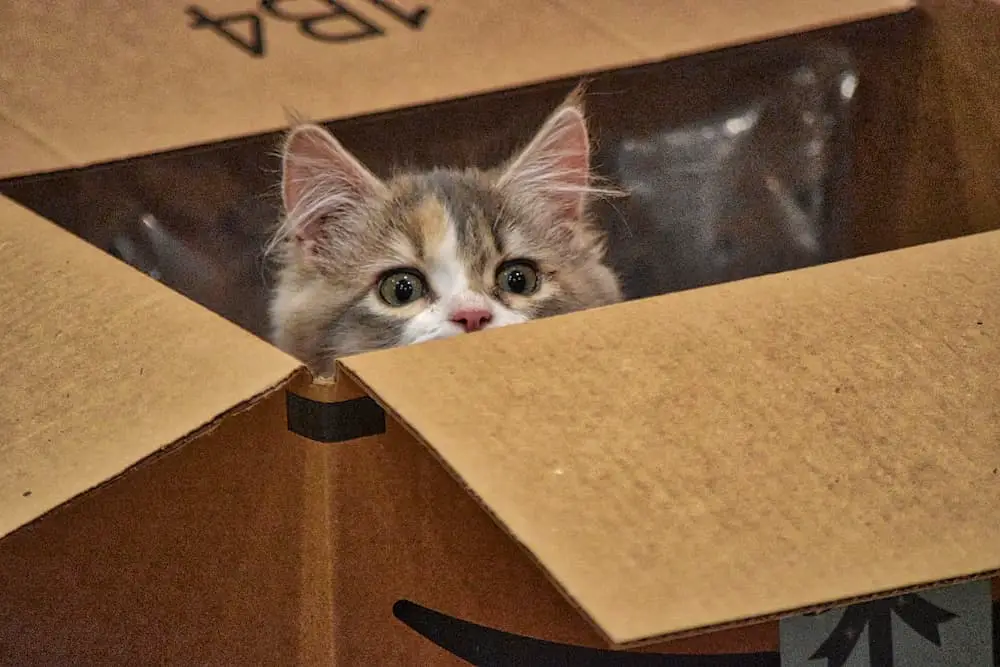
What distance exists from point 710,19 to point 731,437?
624 mm

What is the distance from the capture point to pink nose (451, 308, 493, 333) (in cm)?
109

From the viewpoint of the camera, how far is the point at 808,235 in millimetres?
1469

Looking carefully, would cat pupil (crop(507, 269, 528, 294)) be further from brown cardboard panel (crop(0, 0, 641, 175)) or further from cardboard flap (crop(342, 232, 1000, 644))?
cardboard flap (crop(342, 232, 1000, 644))

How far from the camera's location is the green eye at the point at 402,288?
47.2 inches

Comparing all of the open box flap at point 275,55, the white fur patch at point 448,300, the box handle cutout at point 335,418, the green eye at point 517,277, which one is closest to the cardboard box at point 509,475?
the box handle cutout at point 335,418

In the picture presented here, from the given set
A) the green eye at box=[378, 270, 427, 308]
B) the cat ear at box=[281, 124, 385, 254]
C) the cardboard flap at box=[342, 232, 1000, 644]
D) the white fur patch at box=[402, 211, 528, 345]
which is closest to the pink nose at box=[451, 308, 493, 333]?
the white fur patch at box=[402, 211, 528, 345]

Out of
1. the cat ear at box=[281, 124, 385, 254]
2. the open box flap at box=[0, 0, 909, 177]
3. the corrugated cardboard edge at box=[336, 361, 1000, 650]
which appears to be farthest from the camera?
the cat ear at box=[281, 124, 385, 254]

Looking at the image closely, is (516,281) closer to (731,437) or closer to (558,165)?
→ (558,165)

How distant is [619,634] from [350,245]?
799 millimetres

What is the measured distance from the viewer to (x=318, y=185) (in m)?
1.23

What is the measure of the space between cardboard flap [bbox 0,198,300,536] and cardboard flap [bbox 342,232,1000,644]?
96mm

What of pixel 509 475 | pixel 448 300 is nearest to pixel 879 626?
pixel 509 475

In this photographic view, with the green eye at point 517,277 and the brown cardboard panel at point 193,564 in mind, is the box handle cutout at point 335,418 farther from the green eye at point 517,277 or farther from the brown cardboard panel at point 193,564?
the green eye at point 517,277

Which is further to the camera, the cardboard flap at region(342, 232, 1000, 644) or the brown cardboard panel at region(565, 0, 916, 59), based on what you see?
the brown cardboard panel at region(565, 0, 916, 59)
